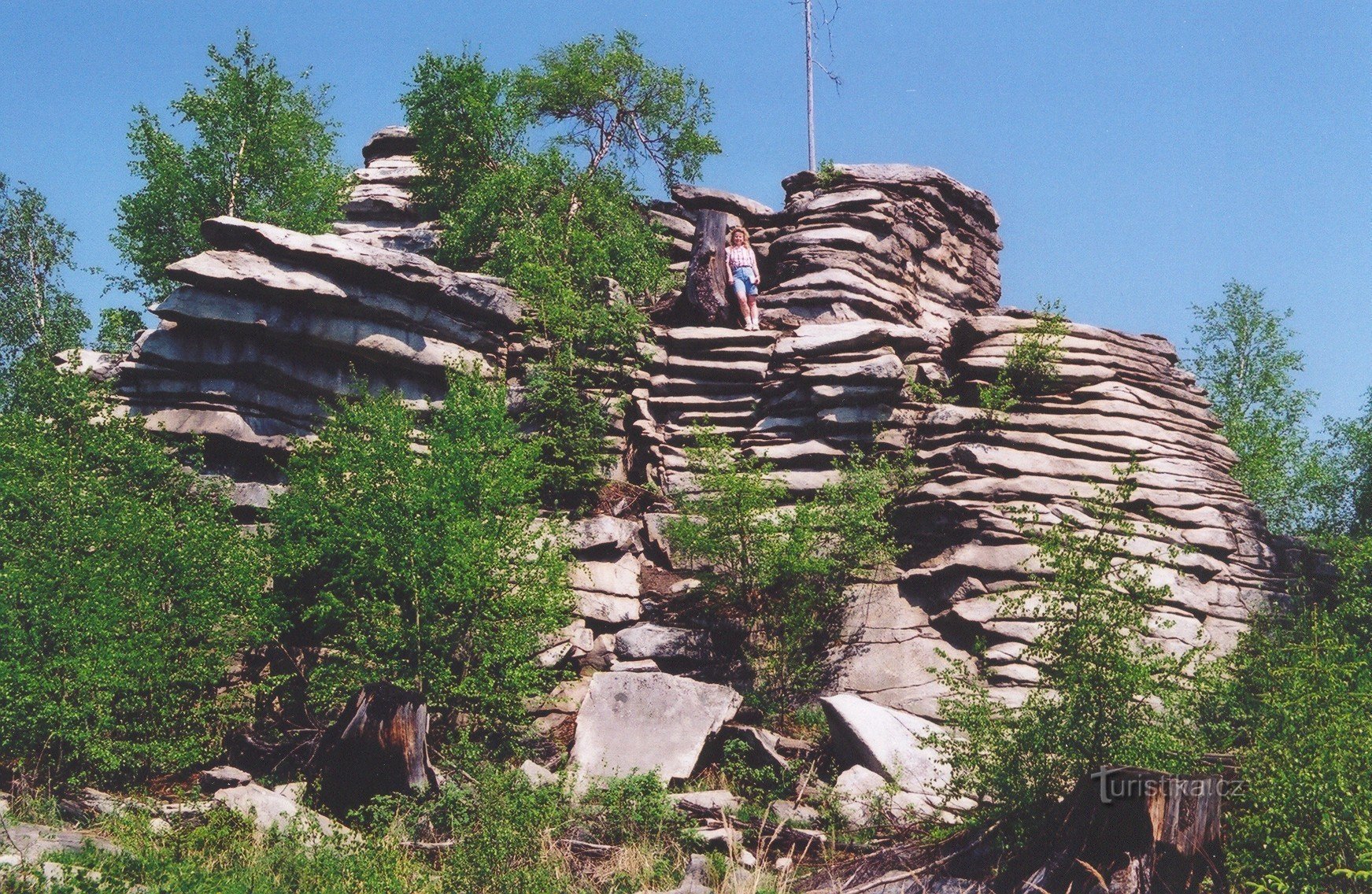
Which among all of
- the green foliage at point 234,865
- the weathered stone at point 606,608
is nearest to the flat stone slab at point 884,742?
the weathered stone at point 606,608

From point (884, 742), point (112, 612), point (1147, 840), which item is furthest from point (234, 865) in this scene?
point (1147, 840)

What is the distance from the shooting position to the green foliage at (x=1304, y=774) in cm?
647

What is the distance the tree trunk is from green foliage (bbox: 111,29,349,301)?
30.3 ft

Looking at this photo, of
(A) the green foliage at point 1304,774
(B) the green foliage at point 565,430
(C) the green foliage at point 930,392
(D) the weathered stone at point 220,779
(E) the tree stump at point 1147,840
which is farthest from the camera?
(C) the green foliage at point 930,392

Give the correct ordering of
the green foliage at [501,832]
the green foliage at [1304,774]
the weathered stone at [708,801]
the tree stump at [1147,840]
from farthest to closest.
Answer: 1. the weathered stone at [708,801]
2. the green foliage at [501,832]
3. the tree stump at [1147,840]
4. the green foliage at [1304,774]

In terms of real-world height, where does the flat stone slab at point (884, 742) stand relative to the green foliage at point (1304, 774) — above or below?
below

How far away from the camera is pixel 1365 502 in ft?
71.7

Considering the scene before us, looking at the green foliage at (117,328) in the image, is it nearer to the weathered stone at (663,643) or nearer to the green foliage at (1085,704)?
the weathered stone at (663,643)

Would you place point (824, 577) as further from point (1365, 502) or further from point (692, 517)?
point (1365, 502)

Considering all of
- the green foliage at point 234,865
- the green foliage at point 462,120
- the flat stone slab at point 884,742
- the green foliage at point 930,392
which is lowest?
the green foliage at point 234,865

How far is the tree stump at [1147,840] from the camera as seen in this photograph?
6609mm

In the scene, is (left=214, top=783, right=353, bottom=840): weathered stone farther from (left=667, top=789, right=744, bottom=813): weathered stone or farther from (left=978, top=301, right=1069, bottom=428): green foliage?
(left=978, top=301, right=1069, bottom=428): green foliage

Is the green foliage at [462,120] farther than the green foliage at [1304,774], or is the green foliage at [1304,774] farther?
the green foliage at [462,120]

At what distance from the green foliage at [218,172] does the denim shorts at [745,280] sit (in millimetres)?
10011
